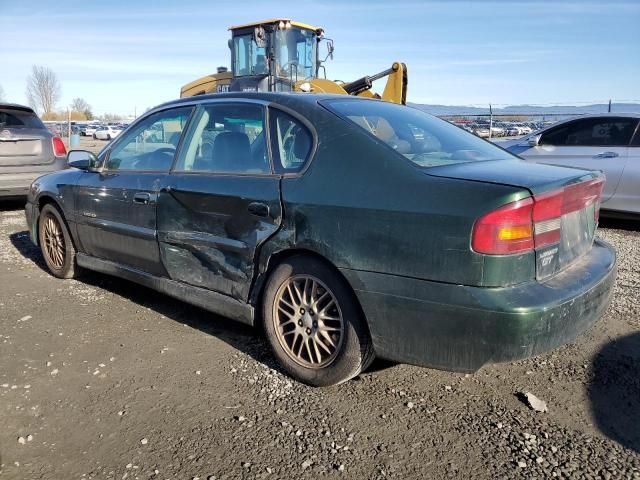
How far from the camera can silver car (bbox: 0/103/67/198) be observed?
7.71 meters

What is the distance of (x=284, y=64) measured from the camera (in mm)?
11703

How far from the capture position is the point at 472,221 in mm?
2379

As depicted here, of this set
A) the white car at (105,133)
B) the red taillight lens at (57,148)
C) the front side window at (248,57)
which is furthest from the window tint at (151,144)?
the white car at (105,133)

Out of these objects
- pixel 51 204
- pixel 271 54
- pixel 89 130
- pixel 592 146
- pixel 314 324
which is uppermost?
pixel 271 54

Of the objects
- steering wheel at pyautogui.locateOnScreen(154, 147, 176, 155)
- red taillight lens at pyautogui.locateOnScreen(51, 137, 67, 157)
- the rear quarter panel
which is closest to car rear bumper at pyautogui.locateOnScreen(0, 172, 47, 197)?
red taillight lens at pyautogui.locateOnScreen(51, 137, 67, 157)

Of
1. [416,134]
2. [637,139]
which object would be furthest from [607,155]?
[416,134]

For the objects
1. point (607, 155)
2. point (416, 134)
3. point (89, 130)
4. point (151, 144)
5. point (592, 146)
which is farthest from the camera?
point (89, 130)

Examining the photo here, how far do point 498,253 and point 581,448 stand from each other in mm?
977

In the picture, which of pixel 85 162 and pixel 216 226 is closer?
pixel 216 226

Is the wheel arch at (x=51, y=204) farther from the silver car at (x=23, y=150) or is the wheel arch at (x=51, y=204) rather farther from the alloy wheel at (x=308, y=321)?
the silver car at (x=23, y=150)

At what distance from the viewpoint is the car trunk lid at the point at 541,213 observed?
2377mm

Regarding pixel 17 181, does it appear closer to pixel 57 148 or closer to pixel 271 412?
pixel 57 148

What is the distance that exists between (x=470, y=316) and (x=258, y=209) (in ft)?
→ 4.39

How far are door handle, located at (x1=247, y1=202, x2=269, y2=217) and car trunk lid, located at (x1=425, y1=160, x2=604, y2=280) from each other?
951mm
